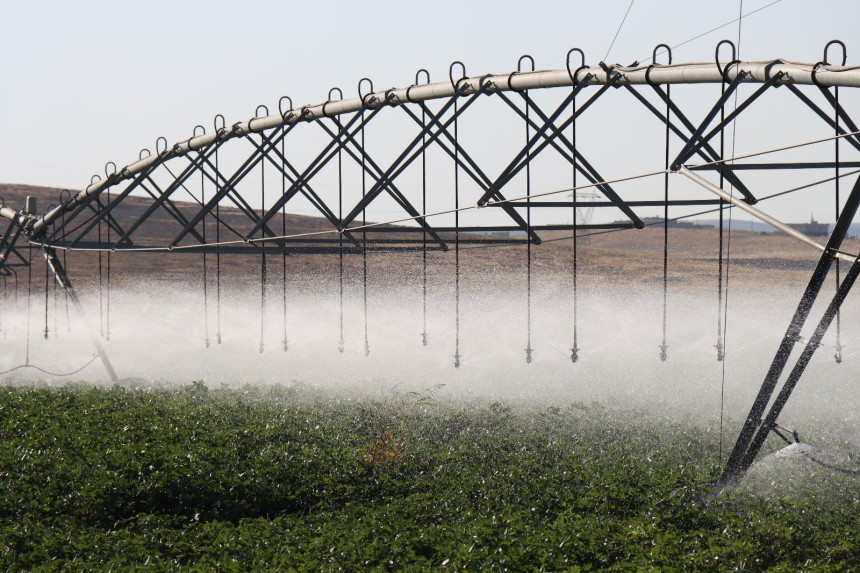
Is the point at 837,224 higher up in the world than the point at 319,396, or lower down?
higher up

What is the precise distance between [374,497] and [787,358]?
6352mm

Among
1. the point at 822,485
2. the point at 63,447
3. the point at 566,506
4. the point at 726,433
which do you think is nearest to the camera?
the point at 566,506

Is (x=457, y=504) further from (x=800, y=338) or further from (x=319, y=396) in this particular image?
(x=319, y=396)

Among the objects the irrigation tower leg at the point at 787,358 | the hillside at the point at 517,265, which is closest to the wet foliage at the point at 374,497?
the irrigation tower leg at the point at 787,358

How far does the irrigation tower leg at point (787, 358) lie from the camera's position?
12953 mm

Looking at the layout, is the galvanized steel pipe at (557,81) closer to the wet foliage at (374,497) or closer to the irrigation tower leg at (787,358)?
the irrigation tower leg at (787,358)

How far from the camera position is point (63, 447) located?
1830cm

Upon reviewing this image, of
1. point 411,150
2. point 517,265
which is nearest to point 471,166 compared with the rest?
point 411,150

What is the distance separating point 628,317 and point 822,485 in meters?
41.3

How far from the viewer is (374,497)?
16422mm

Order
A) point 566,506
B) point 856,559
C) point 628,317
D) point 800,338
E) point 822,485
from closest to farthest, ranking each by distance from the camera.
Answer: point 856,559, point 800,338, point 566,506, point 822,485, point 628,317

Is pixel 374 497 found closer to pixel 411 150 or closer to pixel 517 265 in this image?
pixel 411 150

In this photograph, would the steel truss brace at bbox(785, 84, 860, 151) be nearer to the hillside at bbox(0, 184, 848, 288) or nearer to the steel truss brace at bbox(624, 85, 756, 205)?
the steel truss brace at bbox(624, 85, 756, 205)

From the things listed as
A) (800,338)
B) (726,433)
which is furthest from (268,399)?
(800,338)
